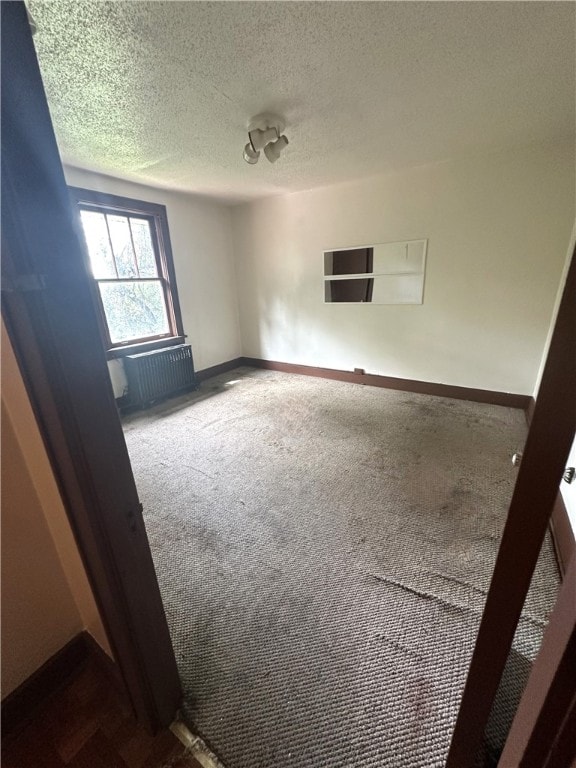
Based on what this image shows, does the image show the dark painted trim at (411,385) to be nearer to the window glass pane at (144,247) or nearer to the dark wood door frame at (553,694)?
the window glass pane at (144,247)

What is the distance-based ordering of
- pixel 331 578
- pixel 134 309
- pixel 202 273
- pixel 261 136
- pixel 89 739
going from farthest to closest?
pixel 202 273 → pixel 134 309 → pixel 261 136 → pixel 331 578 → pixel 89 739

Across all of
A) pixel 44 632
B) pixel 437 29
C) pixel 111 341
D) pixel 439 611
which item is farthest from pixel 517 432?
pixel 111 341

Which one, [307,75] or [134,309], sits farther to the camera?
[134,309]

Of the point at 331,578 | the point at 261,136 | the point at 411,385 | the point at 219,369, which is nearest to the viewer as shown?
the point at 331,578

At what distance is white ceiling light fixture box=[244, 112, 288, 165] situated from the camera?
78.2 inches

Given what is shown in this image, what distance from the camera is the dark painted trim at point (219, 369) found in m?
4.42

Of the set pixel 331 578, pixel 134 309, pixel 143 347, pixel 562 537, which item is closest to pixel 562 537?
pixel 562 537

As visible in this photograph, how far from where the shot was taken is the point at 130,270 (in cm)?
341

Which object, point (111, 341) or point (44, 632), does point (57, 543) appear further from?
point (111, 341)

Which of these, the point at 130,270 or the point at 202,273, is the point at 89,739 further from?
the point at 202,273

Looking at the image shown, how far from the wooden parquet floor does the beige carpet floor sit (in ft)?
0.38

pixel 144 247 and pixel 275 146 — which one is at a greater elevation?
pixel 275 146

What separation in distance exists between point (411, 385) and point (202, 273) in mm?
3144

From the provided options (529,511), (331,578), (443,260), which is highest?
(443,260)
